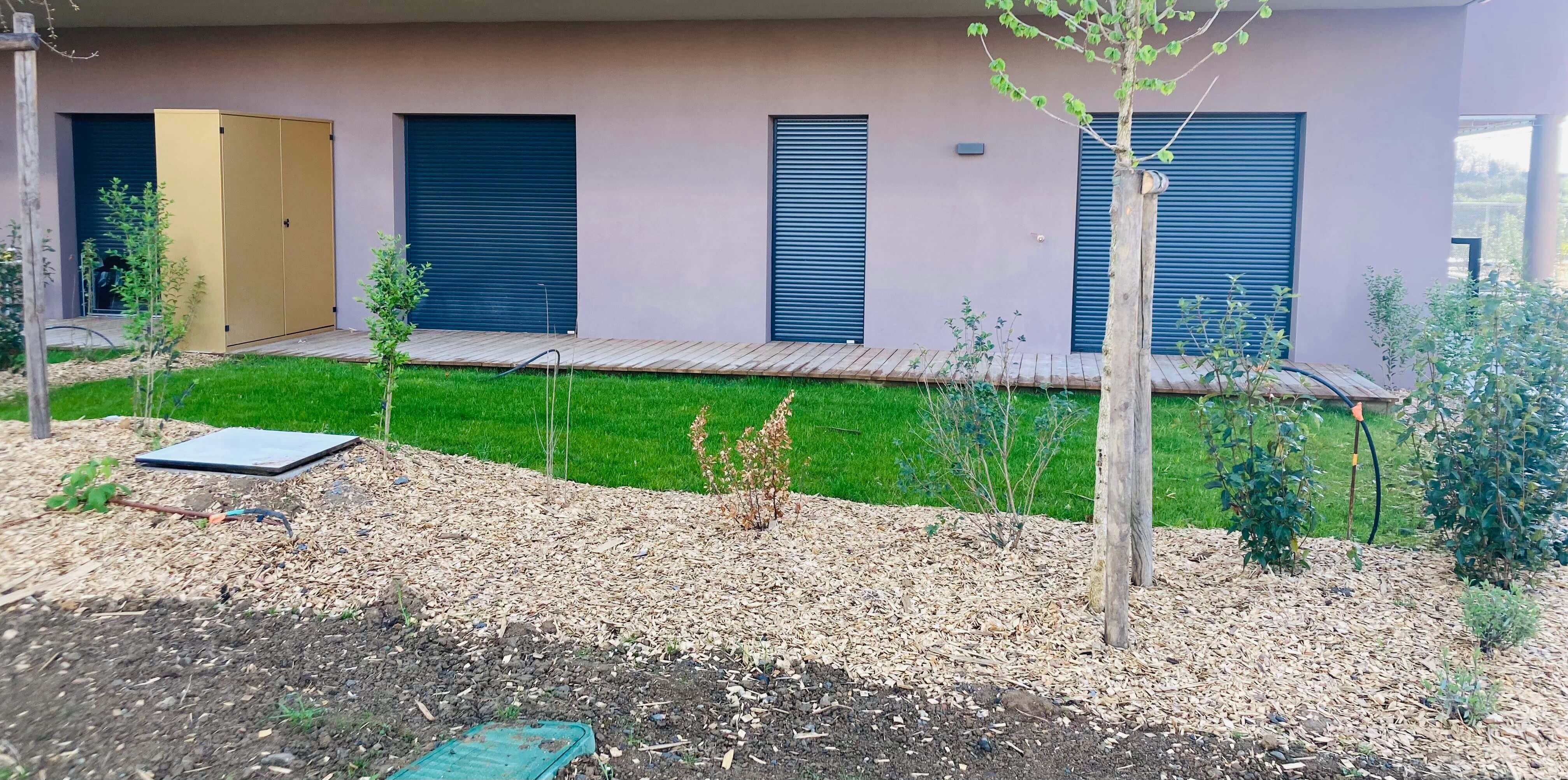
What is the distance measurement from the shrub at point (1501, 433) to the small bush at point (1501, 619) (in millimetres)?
458

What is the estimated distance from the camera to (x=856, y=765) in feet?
10.4

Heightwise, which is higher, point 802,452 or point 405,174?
point 405,174

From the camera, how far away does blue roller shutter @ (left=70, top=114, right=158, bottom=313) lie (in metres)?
12.9

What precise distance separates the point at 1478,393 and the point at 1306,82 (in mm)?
7263

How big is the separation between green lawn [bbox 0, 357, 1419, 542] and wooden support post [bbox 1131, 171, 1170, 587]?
754 millimetres

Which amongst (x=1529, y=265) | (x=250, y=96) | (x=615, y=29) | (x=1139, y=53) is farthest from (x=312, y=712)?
(x=1529, y=265)

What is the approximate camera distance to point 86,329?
8.60 meters

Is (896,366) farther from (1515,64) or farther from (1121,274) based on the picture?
(1515,64)

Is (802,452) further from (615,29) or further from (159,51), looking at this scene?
(159,51)

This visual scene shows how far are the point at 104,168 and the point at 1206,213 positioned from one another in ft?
38.6

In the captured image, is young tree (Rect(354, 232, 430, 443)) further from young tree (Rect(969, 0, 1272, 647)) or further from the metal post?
the metal post

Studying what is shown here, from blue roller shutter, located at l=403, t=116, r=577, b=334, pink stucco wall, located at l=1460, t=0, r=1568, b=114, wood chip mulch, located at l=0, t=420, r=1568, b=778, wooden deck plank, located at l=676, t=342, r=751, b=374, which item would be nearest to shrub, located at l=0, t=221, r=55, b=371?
wood chip mulch, located at l=0, t=420, r=1568, b=778

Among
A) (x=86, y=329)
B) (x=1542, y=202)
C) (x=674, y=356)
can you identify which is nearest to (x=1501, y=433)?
(x=674, y=356)

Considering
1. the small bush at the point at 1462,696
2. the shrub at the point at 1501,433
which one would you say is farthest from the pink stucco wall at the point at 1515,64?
the small bush at the point at 1462,696
